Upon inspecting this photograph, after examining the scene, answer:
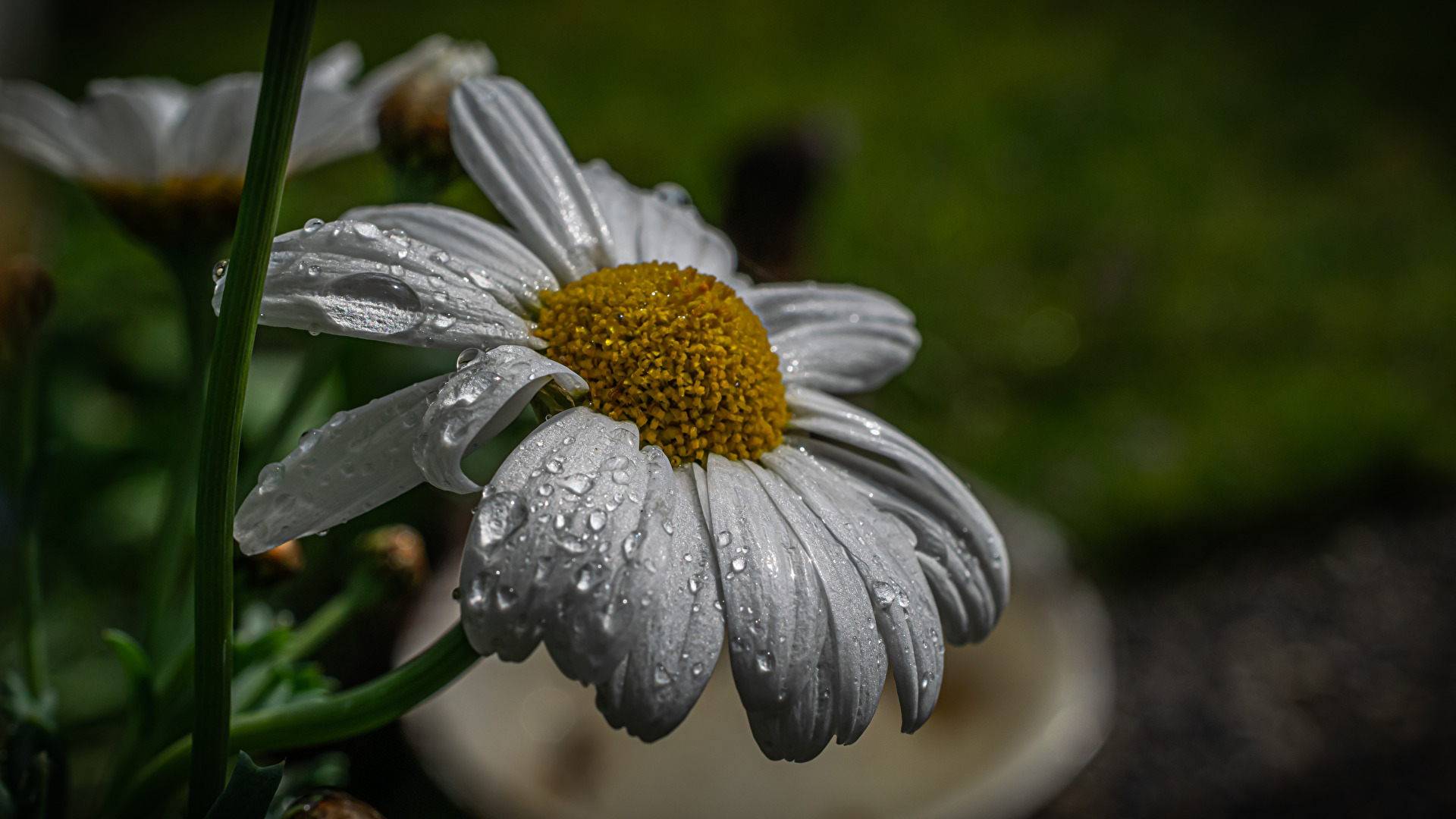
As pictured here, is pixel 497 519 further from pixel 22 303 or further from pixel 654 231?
pixel 22 303

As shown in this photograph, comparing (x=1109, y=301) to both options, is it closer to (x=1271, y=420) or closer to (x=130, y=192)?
(x=1271, y=420)

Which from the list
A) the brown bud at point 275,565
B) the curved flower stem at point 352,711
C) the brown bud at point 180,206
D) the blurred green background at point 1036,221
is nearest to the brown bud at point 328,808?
the curved flower stem at point 352,711

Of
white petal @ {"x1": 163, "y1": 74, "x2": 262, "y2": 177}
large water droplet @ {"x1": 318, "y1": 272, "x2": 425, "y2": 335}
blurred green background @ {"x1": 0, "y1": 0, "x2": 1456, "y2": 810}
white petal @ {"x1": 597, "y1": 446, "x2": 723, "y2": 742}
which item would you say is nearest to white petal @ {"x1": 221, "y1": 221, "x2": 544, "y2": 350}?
large water droplet @ {"x1": 318, "y1": 272, "x2": 425, "y2": 335}

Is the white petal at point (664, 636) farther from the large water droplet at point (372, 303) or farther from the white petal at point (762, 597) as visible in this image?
the large water droplet at point (372, 303)

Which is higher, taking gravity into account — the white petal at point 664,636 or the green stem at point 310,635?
the white petal at point 664,636

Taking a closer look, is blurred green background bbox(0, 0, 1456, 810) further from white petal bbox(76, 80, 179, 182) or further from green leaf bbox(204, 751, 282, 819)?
green leaf bbox(204, 751, 282, 819)

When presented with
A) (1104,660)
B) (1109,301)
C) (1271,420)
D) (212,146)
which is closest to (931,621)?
(212,146)
